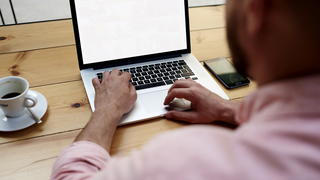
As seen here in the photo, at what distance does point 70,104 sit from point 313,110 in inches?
25.5

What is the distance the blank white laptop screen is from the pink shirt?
0.60 m

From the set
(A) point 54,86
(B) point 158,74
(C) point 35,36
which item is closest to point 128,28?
(B) point 158,74

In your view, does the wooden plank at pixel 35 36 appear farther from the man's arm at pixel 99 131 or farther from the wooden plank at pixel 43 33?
the man's arm at pixel 99 131

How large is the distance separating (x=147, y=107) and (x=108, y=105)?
10 cm

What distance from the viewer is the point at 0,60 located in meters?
1.03

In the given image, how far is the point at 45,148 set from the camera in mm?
746

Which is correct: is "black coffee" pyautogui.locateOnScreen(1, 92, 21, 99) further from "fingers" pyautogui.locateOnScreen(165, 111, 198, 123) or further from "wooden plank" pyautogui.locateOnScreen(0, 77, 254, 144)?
"fingers" pyautogui.locateOnScreen(165, 111, 198, 123)

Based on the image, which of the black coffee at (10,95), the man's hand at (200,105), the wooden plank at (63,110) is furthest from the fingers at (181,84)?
the black coffee at (10,95)

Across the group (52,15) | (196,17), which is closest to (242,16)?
(196,17)

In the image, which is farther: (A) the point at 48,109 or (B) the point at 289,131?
(A) the point at 48,109

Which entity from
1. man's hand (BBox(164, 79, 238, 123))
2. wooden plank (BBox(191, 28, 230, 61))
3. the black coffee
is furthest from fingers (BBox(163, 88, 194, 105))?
the black coffee

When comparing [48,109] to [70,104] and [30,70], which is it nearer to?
[70,104]

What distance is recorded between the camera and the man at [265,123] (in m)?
0.34

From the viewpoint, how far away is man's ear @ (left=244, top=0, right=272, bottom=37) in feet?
1.18
